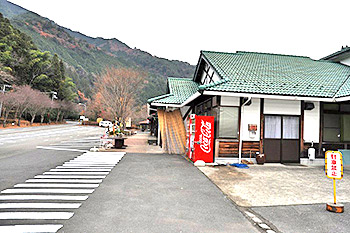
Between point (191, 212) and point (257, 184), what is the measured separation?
2.73 m

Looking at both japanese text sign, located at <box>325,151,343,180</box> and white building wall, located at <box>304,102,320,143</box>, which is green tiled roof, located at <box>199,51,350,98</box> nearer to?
white building wall, located at <box>304,102,320,143</box>

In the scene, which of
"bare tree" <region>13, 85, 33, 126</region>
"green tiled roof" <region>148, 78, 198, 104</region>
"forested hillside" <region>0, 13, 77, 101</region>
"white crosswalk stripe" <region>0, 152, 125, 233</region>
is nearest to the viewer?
"white crosswalk stripe" <region>0, 152, 125, 233</region>

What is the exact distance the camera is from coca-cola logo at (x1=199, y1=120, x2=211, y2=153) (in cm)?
837

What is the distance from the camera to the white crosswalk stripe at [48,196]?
323cm

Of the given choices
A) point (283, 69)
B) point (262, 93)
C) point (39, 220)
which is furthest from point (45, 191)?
point (283, 69)

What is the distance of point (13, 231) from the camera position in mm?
2844

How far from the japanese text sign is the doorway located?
191 inches

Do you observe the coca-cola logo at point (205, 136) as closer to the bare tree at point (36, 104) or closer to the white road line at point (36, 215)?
the white road line at point (36, 215)

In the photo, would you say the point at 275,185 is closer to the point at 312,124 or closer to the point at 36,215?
the point at 312,124

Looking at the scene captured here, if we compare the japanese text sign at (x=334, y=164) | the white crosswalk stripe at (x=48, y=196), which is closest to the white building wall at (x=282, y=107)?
the japanese text sign at (x=334, y=164)

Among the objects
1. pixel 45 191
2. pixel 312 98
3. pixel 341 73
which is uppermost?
pixel 341 73

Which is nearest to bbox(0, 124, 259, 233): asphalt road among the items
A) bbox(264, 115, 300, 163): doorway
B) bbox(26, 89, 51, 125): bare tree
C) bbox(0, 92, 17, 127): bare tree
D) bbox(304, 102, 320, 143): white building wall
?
bbox(264, 115, 300, 163): doorway

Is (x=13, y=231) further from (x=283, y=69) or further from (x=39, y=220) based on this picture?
(x=283, y=69)

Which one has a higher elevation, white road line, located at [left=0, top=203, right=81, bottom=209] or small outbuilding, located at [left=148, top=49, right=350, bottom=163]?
Result: small outbuilding, located at [left=148, top=49, right=350, bottom=163]
